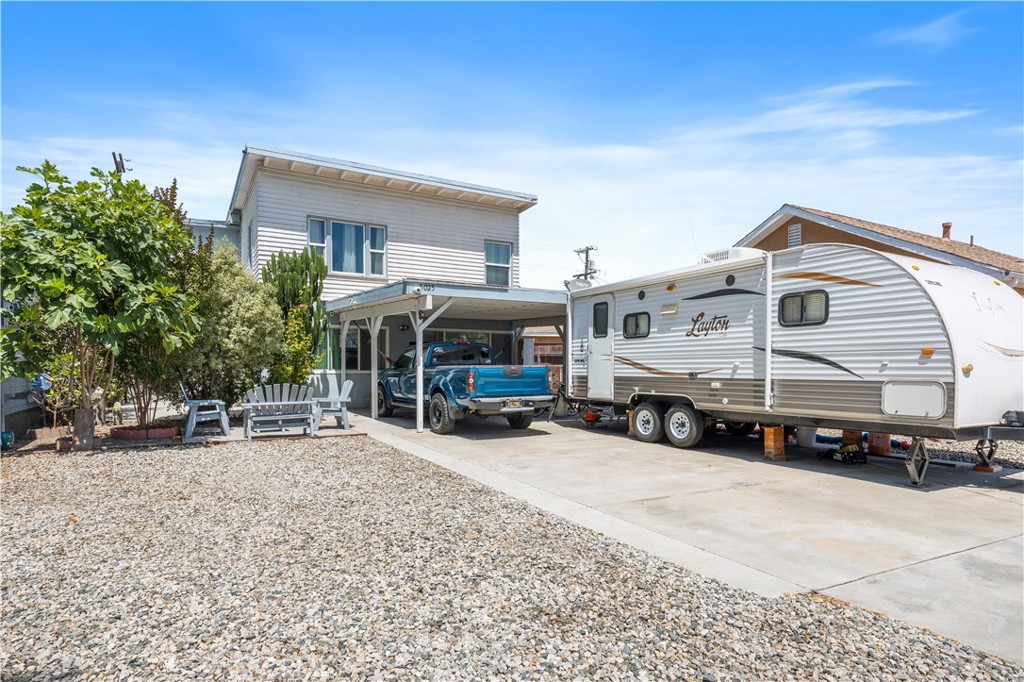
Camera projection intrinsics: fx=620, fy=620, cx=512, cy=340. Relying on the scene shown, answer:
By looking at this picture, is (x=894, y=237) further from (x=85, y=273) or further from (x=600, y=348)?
(x=85, y=273)

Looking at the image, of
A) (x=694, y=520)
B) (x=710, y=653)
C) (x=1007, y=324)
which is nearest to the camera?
(x=710, y=653)

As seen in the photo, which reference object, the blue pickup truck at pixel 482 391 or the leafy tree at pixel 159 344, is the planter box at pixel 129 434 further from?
the blue pickup truck at pixel 482 391

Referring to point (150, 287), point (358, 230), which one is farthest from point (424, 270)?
point (150, 287)

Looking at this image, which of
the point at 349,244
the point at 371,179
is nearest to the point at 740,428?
the point at 349,244

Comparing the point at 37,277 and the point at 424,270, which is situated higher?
the point at 424,270

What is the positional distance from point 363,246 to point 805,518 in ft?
45.7

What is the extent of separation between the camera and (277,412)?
38.1 feet

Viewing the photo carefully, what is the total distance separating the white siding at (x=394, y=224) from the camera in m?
16.1

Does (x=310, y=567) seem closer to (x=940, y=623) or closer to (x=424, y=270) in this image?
(x=940, y=623)

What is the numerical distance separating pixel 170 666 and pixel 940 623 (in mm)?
4349

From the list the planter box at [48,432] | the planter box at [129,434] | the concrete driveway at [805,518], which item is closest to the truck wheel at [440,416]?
the concrete driveway at [805,518]

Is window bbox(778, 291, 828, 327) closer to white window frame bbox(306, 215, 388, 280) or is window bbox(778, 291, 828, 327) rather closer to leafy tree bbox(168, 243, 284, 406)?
leafy tree bbox(168, 243, 284, 406)

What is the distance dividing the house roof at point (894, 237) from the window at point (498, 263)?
787 centimetres

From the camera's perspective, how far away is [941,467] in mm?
9008
